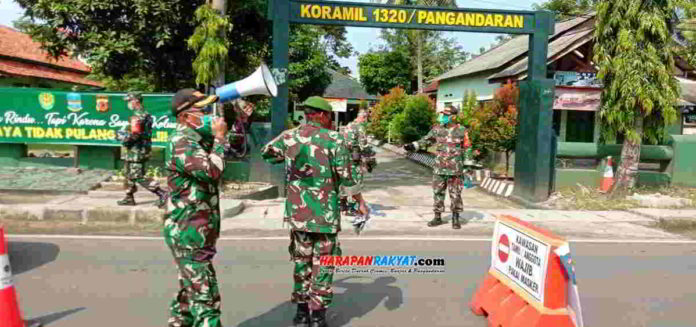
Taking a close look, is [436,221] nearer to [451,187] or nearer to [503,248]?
[451,187]

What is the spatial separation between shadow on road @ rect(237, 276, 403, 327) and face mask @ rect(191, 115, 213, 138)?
1.72 meters

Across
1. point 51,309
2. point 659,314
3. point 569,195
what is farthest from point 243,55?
point 659,314

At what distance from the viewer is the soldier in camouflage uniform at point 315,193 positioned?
4.14 meters

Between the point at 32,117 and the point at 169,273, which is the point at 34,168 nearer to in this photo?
the point at 32,117

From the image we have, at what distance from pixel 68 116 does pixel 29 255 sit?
5979 millimetres

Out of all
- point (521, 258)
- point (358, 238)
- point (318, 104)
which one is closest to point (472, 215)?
point (358, 238)

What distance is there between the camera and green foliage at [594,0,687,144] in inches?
417

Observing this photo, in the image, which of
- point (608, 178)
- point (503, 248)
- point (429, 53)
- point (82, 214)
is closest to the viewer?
point (503, 248)

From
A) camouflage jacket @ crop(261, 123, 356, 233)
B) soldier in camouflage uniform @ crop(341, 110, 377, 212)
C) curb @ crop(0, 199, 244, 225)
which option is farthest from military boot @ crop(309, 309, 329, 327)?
curb @ crop(0, 199, 244, 225)

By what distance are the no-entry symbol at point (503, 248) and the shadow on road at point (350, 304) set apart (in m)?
0.99

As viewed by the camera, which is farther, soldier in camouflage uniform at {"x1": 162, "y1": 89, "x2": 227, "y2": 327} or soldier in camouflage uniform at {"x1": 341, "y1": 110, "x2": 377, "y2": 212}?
soldier in camouflage uniform at {"x1": 341, "y1": 110, "x2": 377, "y2": 212}

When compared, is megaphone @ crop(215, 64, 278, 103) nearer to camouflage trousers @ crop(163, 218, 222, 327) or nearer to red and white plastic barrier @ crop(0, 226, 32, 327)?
camouflage trousers @ crop(163, 218, 222, 327)

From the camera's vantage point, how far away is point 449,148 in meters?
8.10

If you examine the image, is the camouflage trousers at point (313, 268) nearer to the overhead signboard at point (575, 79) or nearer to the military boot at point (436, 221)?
the military boot at point (436, 221)
